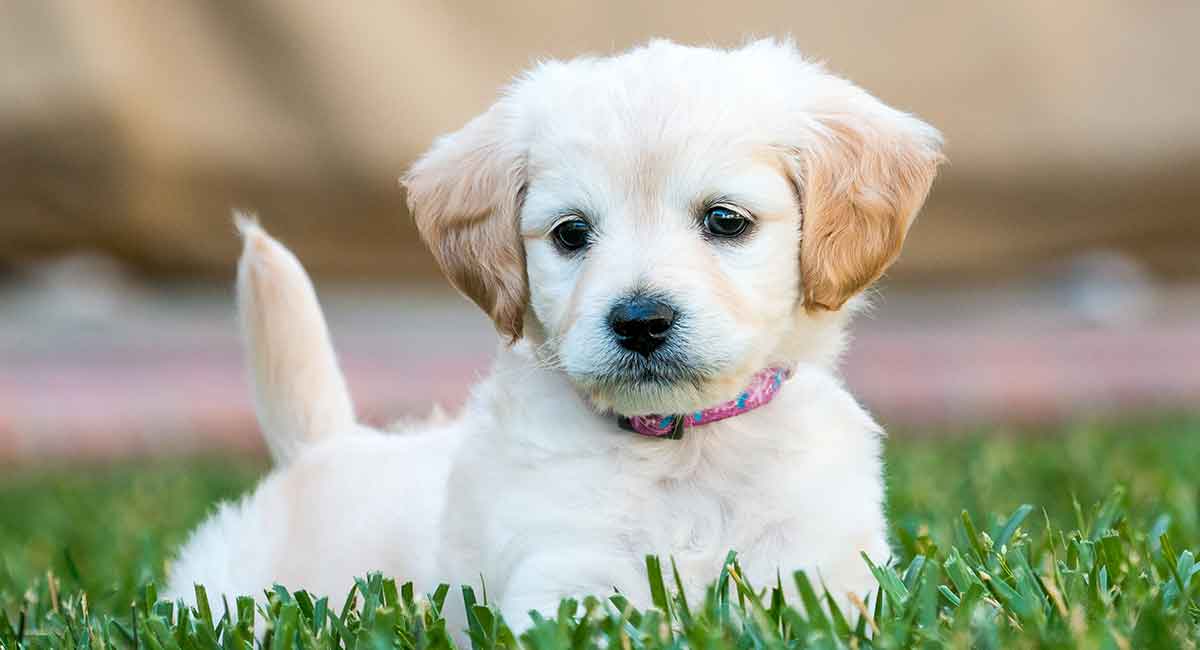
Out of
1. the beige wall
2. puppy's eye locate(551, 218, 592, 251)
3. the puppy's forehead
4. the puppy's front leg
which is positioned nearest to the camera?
the puppy's front leg

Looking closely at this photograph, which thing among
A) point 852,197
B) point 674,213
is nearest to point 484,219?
point 674,213

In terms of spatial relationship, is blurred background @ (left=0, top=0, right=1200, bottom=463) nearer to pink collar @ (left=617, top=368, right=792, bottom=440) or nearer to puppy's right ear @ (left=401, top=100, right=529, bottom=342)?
puppy's right ear @ (left=401, top=100, right=529, bottom=342)

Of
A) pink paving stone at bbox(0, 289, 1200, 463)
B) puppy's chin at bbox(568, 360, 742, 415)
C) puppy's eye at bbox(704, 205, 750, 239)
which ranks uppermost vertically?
pink paving stone at bbox(0, 289, 1200, 463)

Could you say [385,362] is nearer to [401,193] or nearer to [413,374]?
[413,374]

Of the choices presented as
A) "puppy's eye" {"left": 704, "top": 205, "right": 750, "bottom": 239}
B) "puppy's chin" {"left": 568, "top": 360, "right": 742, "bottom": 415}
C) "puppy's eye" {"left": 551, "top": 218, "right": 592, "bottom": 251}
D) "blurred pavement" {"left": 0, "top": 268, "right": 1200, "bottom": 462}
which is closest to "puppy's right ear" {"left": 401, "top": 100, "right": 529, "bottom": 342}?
"puppy's eye" {"left": 551, "top": 218, "right": 592, "bottom": 251}

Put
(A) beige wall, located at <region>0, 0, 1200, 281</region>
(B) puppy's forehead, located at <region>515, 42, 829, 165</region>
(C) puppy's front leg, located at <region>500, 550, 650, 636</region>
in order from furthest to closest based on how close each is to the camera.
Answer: (A) beige wall, located at <region>0, 0, 1200, 281</region>
(B) puppy's forehead, located at <region>515, 42, 829, 165</region>
(C) puppy's front leg, located at <region>500, 550, 650, 636</region>

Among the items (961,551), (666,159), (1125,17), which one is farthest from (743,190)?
(1125,17)

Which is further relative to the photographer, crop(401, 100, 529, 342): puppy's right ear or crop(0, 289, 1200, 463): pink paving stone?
crop(0, 289, 1200, 463): pink paving stone

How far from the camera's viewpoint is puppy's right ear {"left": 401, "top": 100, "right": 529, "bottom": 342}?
10.6ft

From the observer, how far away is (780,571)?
2.96 m

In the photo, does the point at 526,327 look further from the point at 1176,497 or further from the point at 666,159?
the point at 1176,497

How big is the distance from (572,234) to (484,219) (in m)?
0.22

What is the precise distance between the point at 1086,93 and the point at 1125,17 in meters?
0.59

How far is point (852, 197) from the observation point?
3.14 meters
